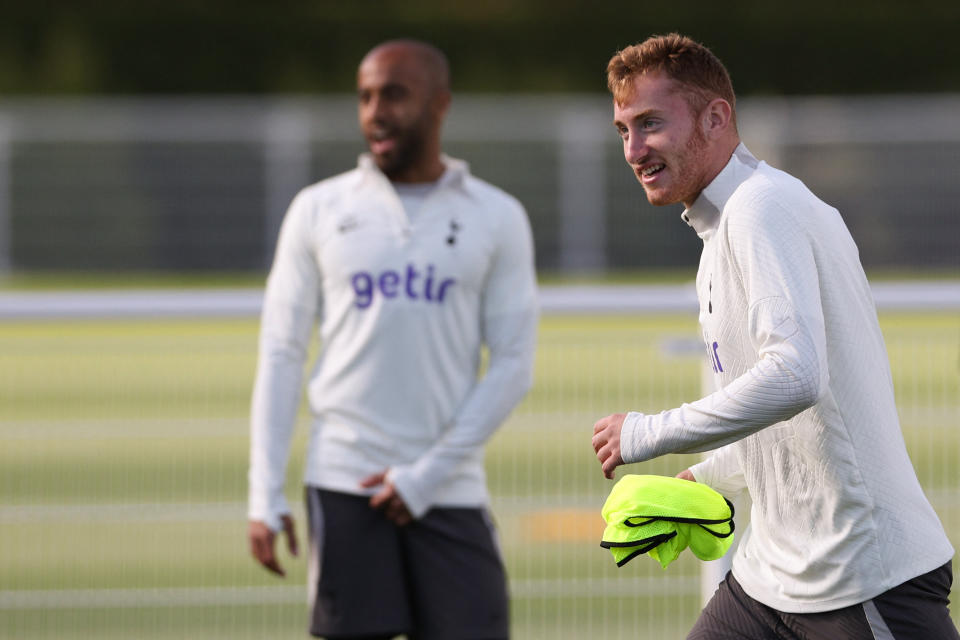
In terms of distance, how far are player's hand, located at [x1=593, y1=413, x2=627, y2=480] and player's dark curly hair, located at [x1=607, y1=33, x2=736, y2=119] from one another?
605 millimetres

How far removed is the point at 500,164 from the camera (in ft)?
68.5

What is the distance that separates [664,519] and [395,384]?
1377 mm

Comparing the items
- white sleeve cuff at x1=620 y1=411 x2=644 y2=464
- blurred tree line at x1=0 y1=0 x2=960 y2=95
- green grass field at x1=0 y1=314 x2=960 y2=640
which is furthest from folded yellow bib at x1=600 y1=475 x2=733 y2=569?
blurred tree line at x1=0 y1=0 x2=960 y2=95

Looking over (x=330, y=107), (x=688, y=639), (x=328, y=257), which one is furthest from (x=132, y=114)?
(x=688, y=639)

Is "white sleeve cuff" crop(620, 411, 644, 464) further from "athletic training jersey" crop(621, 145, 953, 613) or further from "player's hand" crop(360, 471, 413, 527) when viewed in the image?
"player's hand" crop(360, 471, 413, 527)

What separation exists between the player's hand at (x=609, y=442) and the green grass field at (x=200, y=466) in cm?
243

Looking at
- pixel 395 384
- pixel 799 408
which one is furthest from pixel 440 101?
pixel 799 408

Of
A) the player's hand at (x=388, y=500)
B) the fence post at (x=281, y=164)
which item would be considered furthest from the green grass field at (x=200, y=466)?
the fence post at (x=281, y=164)

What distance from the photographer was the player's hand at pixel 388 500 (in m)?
4.01

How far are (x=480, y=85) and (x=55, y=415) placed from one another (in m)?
22.8

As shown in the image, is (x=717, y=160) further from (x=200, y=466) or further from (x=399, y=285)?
(x=200, y=466)

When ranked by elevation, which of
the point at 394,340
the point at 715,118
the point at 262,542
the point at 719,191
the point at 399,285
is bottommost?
the point at 262,542

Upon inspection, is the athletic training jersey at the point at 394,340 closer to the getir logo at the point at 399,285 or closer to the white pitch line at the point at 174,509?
the getir logo at the point at 399,285

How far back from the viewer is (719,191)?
9.16ft
